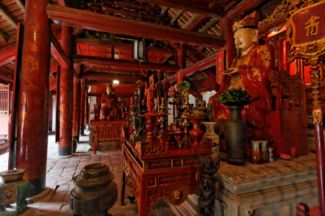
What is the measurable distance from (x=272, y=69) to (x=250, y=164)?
1262 mm

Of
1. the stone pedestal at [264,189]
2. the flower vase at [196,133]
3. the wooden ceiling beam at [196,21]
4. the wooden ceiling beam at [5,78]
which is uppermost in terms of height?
the wooden ceiling beam at [196,21]

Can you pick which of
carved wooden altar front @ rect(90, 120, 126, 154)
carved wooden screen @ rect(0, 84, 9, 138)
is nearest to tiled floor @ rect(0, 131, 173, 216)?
carved wooden altar front @ rect(90, 120, 126, 154)

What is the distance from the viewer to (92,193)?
1066mm

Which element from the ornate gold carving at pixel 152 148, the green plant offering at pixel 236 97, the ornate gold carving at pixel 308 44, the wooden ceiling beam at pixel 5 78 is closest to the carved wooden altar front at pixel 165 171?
the ornate gold carving at pixel 152 148

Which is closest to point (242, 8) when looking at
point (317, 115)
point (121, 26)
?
point (121, 26)

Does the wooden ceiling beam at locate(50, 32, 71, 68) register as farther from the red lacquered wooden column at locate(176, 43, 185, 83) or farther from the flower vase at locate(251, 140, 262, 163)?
the red lacquered wooden column at locate(176, 43, 185, 83)

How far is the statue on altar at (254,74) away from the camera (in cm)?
199

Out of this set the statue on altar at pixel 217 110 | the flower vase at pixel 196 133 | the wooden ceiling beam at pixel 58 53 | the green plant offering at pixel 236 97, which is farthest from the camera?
the wooden ceiling beam at pixel 58 53

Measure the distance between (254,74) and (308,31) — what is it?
84 cm

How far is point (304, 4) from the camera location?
1.39 m

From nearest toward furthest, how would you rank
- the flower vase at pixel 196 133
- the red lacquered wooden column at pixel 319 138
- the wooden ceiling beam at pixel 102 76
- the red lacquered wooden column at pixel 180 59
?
the red lacquered wooden column at pixel 319 138 < the flower vase at pixel 196 133 < the red lacquered wooden column at pixel 180 59 < the wooden ceiling beam at pixel 102 76

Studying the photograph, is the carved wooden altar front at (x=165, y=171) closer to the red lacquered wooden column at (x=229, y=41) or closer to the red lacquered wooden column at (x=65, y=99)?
the red lacquered wooden column at (x=229, y=41)

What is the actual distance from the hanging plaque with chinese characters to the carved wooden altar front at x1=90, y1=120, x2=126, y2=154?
4675 millimetres

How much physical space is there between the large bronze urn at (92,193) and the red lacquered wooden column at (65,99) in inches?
165
